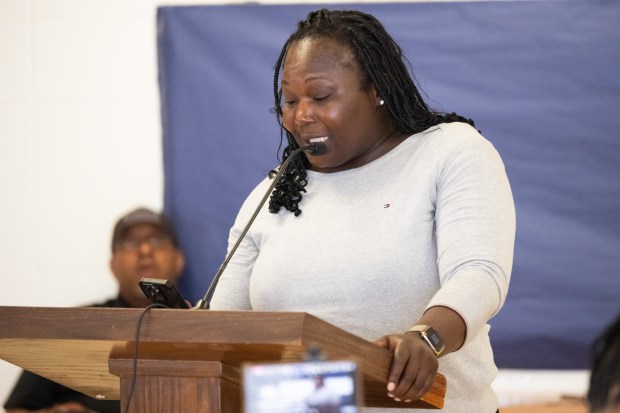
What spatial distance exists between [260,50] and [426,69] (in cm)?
59

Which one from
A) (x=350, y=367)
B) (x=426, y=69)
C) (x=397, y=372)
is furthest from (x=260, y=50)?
(x=350, y=367)

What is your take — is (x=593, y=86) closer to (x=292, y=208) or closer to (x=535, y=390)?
(x=535, y=390)

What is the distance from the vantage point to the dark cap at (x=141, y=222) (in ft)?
12.5

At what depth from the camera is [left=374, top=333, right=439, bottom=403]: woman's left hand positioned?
163 centimetres

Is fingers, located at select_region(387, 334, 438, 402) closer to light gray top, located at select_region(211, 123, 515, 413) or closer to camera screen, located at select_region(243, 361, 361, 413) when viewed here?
light gray top, located at select_region(211, 123, 515, 413)

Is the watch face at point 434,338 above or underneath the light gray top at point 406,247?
underneath

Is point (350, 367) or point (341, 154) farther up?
point (341, 154)

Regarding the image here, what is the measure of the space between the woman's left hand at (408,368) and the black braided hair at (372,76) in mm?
688

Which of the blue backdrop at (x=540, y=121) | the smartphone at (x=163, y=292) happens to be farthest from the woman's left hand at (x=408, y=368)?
the blue backdrop at (x=540, y=121)

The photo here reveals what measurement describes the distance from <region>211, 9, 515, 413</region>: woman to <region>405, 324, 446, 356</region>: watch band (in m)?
0.09

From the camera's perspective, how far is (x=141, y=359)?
1.76 m

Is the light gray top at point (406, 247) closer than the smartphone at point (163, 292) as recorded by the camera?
No

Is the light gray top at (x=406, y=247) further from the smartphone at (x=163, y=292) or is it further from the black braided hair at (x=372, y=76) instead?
the smartphone at (x=163, y=292)

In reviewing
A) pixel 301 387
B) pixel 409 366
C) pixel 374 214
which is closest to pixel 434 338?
pixel 409 366
